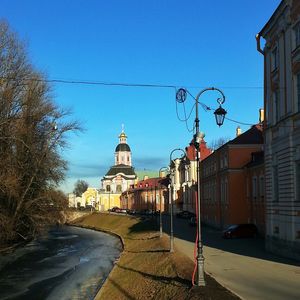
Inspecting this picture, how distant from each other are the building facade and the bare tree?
1718 centimetres

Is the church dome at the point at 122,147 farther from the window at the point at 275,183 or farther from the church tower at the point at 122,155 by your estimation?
the window at the point at 275,183

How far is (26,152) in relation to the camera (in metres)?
45.6

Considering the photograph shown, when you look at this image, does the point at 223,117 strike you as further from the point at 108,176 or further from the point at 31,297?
the point at 108,176

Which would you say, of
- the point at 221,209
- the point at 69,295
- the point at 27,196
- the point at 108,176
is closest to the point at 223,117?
the point at 69,295

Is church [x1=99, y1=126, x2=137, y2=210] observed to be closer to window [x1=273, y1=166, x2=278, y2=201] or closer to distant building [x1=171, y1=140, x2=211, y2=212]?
distant building [x1=171, y1=140, x2=211, y2=212]

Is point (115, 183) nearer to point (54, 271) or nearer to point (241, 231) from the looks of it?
point (241, 231)

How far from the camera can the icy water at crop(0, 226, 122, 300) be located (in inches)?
1199

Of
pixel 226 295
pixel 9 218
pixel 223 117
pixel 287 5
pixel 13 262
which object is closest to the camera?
pixel 226 295

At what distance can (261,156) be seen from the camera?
52.7 m

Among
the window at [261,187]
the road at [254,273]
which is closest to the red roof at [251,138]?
the window at [261,187]

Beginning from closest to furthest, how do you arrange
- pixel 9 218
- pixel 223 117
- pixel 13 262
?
pixel 223 117 → pixel 9 218 → pixel 13 262

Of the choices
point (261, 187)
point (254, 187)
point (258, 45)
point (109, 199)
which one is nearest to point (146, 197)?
point (109, 199)

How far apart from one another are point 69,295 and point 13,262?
748 inches

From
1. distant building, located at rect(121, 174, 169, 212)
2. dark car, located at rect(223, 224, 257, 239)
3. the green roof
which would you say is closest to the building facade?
dark car, located at rect(223, 224, 257, 239)
